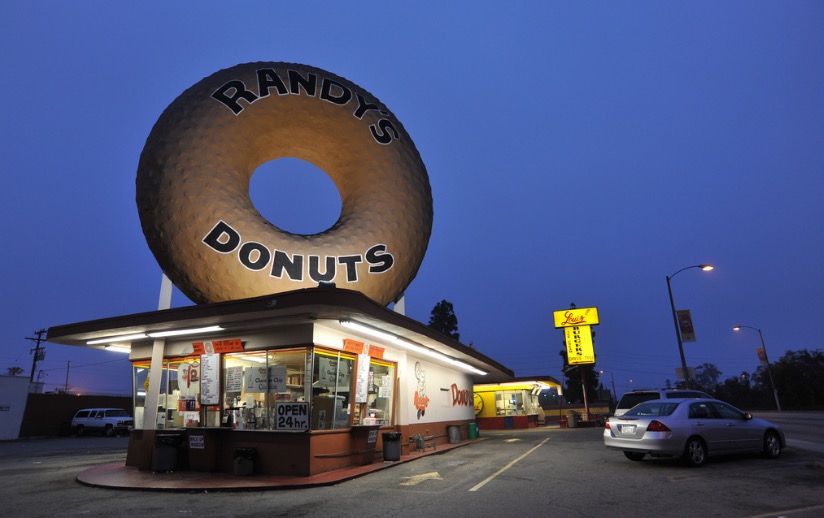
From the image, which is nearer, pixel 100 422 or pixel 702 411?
pixel 702 411

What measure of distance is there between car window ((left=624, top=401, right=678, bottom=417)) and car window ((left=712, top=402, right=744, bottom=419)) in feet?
3.97

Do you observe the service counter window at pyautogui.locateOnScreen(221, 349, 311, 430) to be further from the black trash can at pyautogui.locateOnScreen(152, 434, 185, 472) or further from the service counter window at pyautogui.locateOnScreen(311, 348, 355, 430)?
the black trash can at pyautogui.locateOnScreen(152, 434, 185, 472)

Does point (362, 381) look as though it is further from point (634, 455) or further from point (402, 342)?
point (634, 455)

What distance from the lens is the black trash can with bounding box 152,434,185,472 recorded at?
1213 cm

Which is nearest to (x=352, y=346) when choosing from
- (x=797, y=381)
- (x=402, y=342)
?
(x=402, y=342)

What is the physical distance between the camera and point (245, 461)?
11.1 m

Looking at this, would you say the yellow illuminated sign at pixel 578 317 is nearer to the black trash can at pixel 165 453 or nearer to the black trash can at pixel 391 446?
the black trash can at pixel 391 446

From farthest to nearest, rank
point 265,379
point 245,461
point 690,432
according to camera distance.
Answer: point 265,379 < point 245,461 < point 690,432

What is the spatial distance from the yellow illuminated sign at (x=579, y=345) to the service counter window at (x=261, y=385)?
31025 mm

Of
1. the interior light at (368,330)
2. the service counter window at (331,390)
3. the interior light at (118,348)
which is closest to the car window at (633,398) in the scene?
the interior light at (368,330)

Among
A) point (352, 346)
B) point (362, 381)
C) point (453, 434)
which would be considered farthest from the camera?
point (453, 434)

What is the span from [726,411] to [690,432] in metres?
1.73

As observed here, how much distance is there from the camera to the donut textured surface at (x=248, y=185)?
11.9m

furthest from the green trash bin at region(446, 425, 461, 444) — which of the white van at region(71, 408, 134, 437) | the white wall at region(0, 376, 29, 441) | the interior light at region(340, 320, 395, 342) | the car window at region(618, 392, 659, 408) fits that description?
the white wall at region(0, 376, 29, 441)
